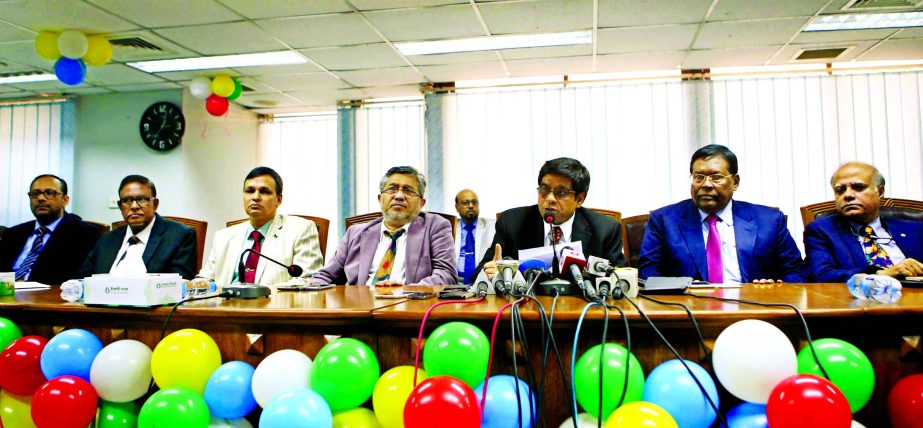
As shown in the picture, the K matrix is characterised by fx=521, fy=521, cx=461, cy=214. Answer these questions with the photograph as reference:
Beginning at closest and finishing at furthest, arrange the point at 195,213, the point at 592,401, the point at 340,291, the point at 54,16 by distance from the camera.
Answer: the point at 592,401, the point at 340,291, the point at 54,16, the point at 195,213

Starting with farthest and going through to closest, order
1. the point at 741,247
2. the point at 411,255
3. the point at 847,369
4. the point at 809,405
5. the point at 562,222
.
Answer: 1. the point at 411,255
2. the point at 562,222
3. the point at 741,247
4. the point at 847,369
5. the point at 809,405

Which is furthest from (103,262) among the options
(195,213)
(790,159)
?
(790,159)

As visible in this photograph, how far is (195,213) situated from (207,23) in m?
2.60

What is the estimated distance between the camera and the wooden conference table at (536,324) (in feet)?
3.44

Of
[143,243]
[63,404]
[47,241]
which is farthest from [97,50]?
[63,404]

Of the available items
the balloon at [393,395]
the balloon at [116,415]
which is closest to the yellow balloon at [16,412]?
Answer: the balloon at [116,415]

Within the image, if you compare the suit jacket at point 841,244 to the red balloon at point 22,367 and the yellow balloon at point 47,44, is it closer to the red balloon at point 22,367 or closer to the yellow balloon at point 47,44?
the red balloon at point 22,367

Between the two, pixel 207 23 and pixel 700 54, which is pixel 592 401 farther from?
pixel 700 54

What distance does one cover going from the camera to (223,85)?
4.90 m

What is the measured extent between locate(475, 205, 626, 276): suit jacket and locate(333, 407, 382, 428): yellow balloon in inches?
41.5

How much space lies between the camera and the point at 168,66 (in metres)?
4.75

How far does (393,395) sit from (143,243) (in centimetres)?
220

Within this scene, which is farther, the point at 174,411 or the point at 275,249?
the point at 275,249

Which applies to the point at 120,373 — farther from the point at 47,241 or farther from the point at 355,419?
the point at 47,241
